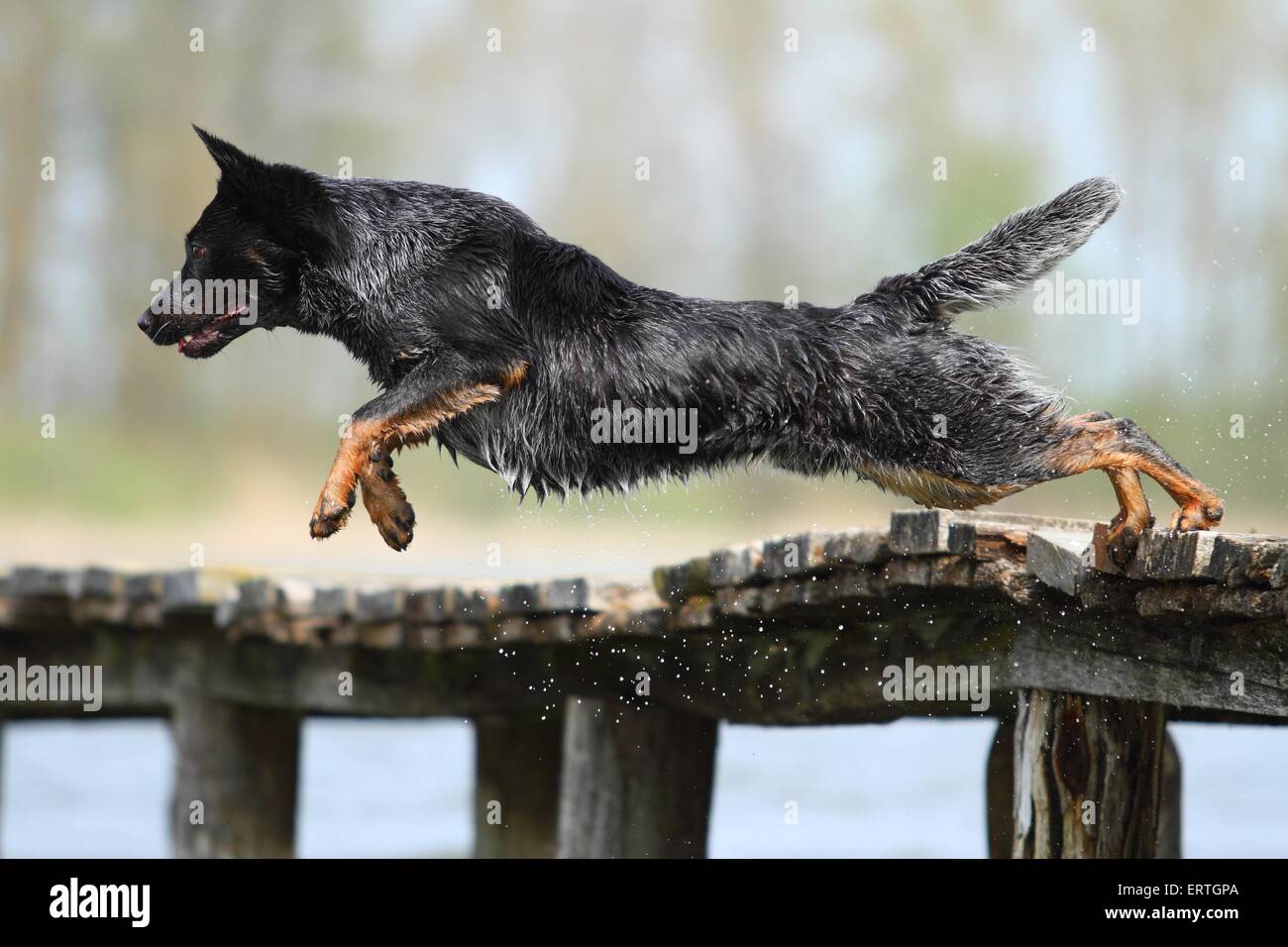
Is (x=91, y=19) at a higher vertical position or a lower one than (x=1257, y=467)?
higher

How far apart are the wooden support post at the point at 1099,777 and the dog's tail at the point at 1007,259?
1590 millimetres

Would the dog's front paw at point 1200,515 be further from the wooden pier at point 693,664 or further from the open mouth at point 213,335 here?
the open mouth at point 213,335

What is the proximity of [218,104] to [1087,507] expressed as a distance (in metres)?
13.8

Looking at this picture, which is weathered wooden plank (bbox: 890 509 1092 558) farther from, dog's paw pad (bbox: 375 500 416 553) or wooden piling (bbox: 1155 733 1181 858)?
wooden piling (bbox: 1155 733 1181 858)

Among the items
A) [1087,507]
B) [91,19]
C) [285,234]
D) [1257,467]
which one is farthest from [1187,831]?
[91,19]

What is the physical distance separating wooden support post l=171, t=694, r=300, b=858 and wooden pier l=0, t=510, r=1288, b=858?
1 centimetres

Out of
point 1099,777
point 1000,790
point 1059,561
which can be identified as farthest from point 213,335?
point 1000,790

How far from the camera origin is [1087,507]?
1867 centimetres

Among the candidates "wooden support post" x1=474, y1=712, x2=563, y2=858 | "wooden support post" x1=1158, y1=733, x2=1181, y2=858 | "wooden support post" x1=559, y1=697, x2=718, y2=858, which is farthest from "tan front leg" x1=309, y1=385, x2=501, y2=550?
"wooden support post" x1=1158, y1=733, x2=1181, y2=858

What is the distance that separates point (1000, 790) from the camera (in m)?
7.46

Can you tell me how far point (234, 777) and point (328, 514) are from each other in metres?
5.45

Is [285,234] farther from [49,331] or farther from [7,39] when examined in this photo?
[7,39]

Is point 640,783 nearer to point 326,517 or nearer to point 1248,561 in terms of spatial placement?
point 326,517

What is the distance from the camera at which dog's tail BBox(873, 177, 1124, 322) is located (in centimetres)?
473
